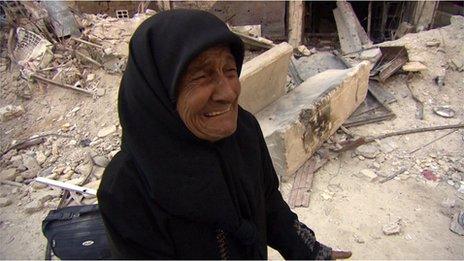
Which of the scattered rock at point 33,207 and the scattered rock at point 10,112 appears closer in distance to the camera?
the scattered rock at point 33,207

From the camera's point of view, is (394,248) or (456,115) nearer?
Result: (394,248)

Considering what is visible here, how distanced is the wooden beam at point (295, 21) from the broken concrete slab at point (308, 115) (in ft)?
11.5

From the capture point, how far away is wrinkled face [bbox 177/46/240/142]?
1300 mm

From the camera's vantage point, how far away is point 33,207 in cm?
418

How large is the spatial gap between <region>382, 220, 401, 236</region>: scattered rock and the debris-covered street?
0.01m

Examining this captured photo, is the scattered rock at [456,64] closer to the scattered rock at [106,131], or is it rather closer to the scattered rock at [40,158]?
the scattered rock at [106,131]

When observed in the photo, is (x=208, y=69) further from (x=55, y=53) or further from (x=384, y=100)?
(x=55, y=53)

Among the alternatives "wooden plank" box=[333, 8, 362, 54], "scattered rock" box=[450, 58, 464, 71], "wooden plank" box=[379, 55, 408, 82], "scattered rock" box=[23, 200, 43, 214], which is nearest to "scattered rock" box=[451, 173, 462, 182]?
"wooden plank" box=[379, 55, 408, 82]

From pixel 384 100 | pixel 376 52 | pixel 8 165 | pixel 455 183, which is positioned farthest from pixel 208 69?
pixel 376 52

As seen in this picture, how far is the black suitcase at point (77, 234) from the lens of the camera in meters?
2.31

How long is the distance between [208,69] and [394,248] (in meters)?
3.19

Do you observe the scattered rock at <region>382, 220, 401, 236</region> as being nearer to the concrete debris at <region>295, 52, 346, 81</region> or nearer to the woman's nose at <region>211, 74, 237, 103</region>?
the woman's nose at <region>211, 74, 237, 103</region>

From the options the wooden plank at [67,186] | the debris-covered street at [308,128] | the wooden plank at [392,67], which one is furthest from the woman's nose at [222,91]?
the wooden plank at [392,67]

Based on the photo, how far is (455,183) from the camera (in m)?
4.35
